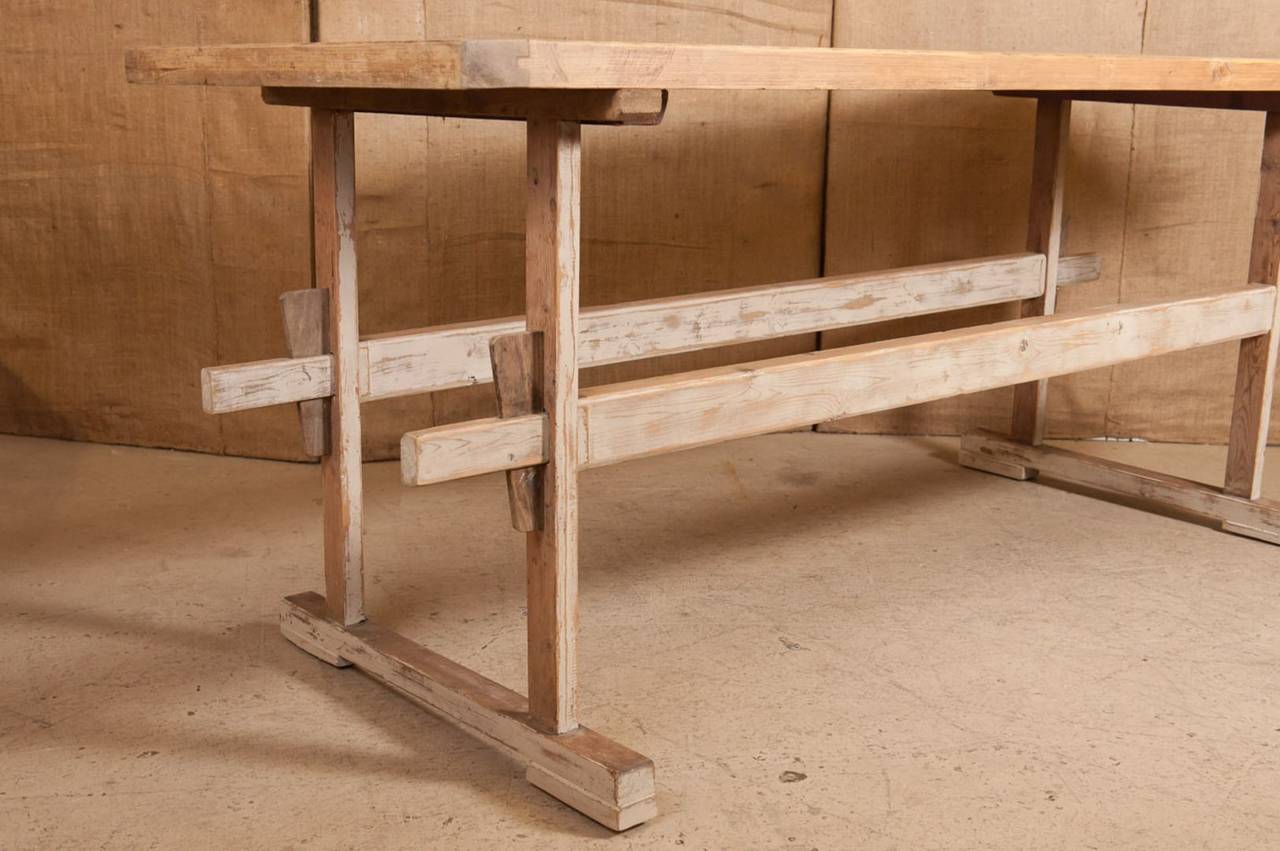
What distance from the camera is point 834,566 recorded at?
2896 millimetres

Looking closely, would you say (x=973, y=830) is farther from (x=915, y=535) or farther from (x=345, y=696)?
(x=915, y=535)

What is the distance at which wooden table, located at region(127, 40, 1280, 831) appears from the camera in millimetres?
1773

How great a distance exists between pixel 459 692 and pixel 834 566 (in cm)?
104

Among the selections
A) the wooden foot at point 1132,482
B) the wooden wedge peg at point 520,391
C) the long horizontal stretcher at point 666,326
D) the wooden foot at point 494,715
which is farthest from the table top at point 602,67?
the wooden foot at point 1132,482

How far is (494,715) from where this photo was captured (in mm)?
2041

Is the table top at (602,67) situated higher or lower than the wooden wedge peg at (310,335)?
higher

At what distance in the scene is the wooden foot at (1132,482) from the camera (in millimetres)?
3162

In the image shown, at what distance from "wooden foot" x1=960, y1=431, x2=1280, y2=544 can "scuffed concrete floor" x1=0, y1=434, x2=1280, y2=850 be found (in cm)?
6

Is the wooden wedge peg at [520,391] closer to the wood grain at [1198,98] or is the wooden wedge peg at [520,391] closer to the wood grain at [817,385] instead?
the wood grain at [817,385]

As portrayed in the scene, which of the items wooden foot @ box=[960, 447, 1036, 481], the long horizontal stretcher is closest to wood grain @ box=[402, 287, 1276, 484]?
the long horizontal stretcher

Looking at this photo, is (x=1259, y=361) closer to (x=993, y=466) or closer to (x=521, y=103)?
(x=993, y=466)

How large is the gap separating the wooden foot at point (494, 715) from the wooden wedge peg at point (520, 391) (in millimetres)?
315

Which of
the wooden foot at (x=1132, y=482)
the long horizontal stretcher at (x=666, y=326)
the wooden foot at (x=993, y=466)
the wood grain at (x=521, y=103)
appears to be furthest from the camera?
the wooden foot at (x=993, y=466)

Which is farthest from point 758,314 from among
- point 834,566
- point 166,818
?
point 166,818
